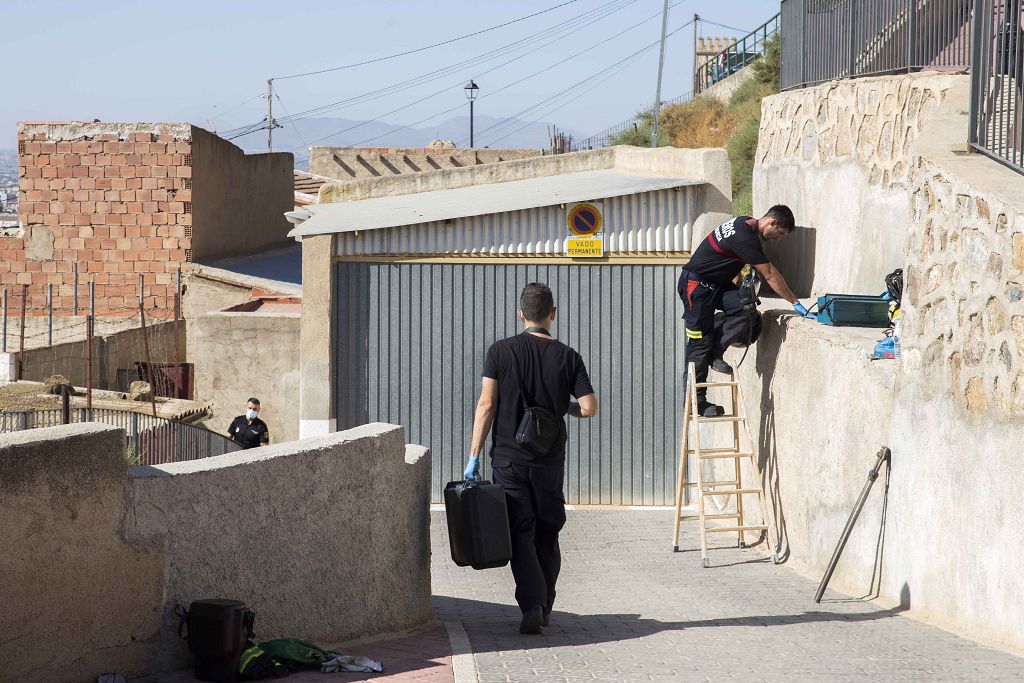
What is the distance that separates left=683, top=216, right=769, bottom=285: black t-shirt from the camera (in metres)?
10.5

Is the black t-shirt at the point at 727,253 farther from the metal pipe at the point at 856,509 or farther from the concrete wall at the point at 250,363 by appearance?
the concrete wall at the point at 250,363

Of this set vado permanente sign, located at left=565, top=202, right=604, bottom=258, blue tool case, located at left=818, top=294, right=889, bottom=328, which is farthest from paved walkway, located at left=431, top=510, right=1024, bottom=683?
vado permanente sign, located at left=565, top=202, right=604, bottom=258

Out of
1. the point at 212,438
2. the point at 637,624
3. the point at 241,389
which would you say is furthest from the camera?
the point at 241,389

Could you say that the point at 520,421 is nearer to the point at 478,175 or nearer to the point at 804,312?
the point at 804,312

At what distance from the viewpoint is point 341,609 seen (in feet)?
21.2

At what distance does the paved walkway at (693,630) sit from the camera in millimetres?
5953

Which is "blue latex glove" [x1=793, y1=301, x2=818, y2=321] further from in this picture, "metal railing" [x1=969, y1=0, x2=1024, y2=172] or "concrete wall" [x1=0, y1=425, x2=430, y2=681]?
"concrete wall" [x1=0, y1=425, x2=430, y2=681]

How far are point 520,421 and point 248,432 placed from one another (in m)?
9.10

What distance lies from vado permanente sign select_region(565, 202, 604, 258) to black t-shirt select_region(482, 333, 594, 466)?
6.87 m

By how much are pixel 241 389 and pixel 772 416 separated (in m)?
9.07

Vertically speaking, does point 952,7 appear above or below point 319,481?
above

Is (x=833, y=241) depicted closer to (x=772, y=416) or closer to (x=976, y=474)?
(x=772, y=416)

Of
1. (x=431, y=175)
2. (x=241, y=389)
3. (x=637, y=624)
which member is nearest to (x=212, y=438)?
(x=241, y=389)

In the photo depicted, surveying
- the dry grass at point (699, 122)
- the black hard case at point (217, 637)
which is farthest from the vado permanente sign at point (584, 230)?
the dry grass at point (699, 122)
